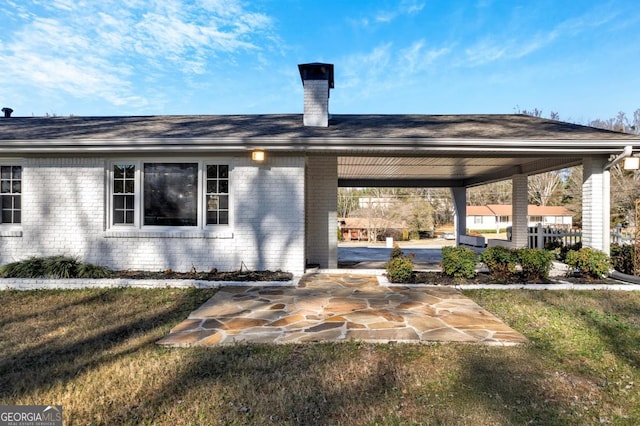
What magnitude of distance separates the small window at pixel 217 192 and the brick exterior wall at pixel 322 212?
7.05 ft

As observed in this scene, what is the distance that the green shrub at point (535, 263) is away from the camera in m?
6.97

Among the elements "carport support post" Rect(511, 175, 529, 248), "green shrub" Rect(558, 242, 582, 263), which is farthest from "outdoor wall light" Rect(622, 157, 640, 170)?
"carport support post" Rect(511, 175, 529, 248)

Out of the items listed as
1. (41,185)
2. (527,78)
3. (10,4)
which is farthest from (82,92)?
(527,78)

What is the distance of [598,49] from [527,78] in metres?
3.65

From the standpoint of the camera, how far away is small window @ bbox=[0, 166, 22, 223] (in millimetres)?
7906

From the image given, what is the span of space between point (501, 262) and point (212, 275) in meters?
5.91

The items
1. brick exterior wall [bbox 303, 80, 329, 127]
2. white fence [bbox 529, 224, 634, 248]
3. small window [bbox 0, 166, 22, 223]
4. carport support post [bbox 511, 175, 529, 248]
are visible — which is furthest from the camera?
carport support post [bbox 511, 175, 529, 248]

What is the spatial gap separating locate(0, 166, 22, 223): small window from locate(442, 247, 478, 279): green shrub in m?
9.45

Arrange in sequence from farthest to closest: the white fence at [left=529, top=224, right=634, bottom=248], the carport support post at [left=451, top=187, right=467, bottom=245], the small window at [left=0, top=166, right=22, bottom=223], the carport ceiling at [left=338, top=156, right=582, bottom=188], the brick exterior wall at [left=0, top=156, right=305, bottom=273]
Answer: the carport support post at [left=451, top=187, right=467, bottom=245]
the white fence at [left=529, top=224, right=634, bottom=248]
the carport ceiling at [left=338, top=156, right=582, bottom=188]
the small window at [left=0, top=166, right=22, bottom=223]
the brick exterior wall at [left=0, top=156, right=305, bottom=273]

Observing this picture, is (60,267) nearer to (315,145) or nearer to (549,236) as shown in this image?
(315,145)

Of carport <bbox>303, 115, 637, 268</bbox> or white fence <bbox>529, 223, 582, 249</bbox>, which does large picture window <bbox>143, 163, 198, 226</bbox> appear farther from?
white fence <bbox>529, 223, 582, 249</bbox>

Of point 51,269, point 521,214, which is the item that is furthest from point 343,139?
point 521,214

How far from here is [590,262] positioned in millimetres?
7031

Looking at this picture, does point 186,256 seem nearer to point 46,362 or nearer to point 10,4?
point 46,362
